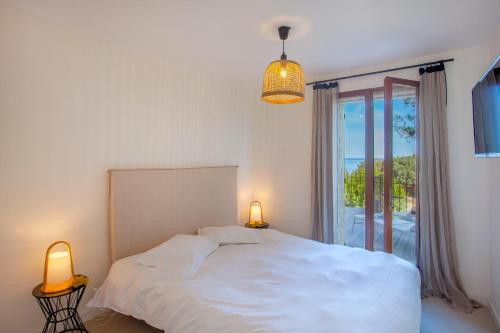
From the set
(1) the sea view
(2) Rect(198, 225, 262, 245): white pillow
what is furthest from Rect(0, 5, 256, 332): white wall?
(1) the sea view

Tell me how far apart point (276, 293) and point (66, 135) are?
83.9 inches

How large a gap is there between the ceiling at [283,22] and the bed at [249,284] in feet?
4.35

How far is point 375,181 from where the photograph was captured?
11.3 ft

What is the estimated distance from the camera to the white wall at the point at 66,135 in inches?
81.4

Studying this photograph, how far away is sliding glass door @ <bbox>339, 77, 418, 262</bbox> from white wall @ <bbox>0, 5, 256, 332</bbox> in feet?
7.15

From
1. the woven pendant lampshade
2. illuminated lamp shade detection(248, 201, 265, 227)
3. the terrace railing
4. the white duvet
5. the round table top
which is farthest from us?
illuminated lamp shade detection(248, 201, 265, 227)

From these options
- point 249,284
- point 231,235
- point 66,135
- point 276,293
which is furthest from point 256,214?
point 66,135

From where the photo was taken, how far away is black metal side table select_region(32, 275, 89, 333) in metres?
2.04

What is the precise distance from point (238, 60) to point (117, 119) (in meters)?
1.48

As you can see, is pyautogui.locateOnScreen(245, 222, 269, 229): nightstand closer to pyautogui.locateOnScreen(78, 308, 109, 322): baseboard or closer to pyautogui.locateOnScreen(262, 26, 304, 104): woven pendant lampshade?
pyautogui.locateOnScreen(78, 308, 109, 322): baseboard

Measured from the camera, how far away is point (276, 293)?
1902mm

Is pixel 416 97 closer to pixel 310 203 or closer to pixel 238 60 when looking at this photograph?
pixel 310 203

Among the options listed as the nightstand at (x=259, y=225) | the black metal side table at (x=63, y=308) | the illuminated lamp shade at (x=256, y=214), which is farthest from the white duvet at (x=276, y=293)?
the illuminated lamp shade at (x=256, y=214)

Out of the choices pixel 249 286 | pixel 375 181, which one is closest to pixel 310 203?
pixel 375 181
